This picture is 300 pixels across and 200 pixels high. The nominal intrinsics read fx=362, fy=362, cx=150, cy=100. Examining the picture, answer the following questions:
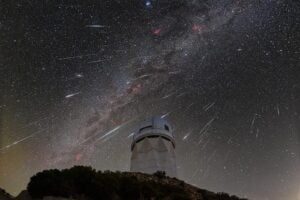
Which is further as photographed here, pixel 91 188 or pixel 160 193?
pixel 160 193

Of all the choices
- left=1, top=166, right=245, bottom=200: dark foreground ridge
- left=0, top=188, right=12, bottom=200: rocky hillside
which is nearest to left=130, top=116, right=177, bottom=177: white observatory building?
left=1, top=166, right=245, bottom=200: dark foreground ridge

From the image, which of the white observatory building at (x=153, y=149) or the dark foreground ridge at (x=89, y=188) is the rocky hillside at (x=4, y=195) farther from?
the white observatory building at (x=153, y=149)

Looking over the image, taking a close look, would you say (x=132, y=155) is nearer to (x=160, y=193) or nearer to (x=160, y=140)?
(x=160, y=140)

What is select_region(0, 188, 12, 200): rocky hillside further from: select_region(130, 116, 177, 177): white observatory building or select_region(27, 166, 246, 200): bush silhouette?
select_region(130, 116, 177, 177): white observatory building

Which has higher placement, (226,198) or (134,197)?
(226,198)

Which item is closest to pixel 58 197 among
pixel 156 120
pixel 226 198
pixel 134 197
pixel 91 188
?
pixel 91 188

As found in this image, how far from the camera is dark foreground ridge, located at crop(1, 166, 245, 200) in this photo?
18.0 meters

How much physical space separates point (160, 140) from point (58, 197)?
24371mm

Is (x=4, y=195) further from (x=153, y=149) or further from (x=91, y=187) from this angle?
(x=153, y=149)

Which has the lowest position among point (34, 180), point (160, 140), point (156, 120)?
point (34, 180)

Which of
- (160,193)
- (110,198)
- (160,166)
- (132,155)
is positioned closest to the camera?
(110,198)

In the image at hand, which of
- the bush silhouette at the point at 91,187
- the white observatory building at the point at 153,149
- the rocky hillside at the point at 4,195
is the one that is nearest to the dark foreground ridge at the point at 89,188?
the bush silhouette at the point at 91,187

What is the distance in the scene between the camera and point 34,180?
1892 cm

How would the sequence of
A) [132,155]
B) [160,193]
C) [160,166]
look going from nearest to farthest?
[160,193] → [160,166] → [132,155]
